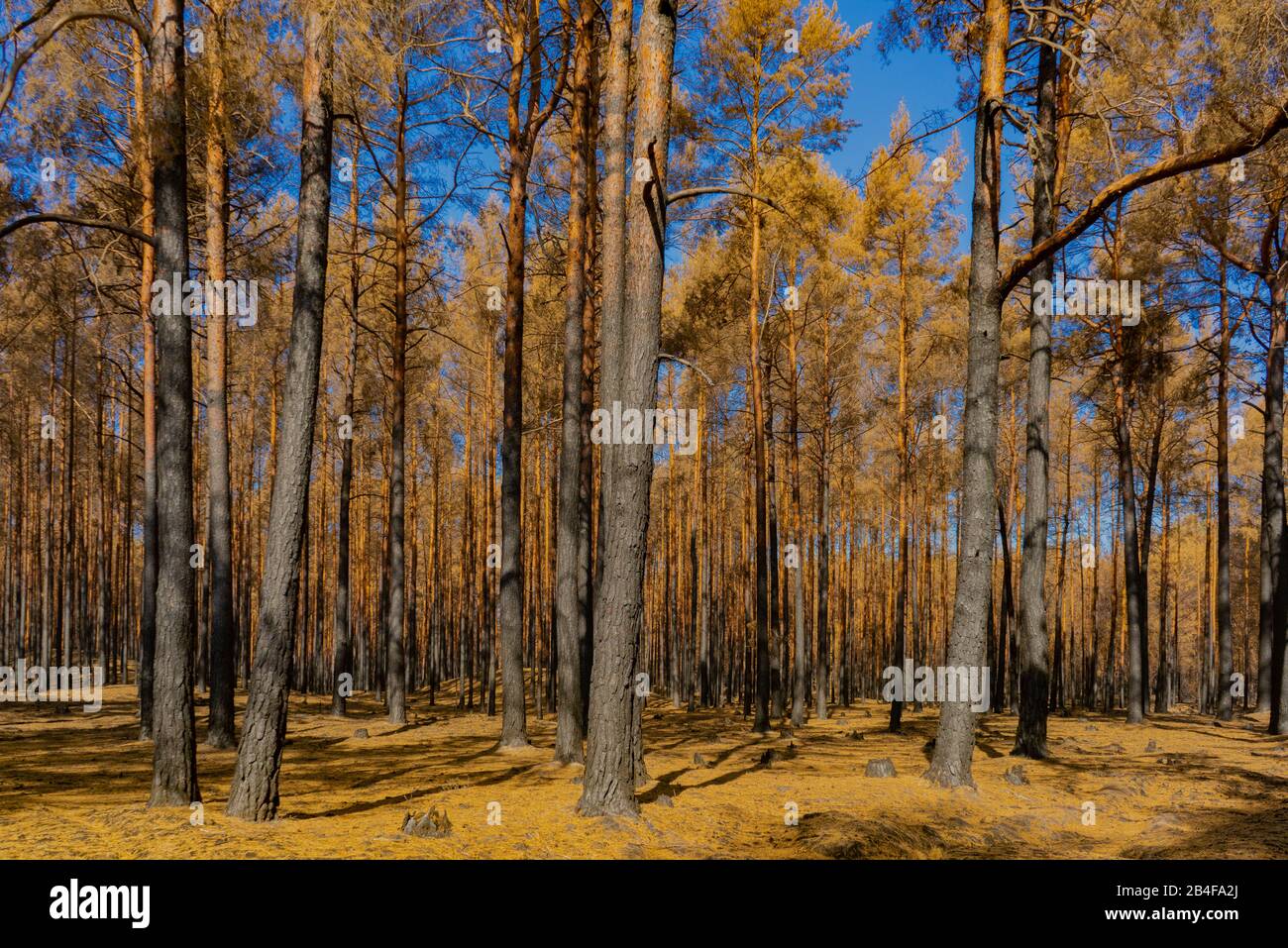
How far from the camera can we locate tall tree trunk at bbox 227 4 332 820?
5.95 m

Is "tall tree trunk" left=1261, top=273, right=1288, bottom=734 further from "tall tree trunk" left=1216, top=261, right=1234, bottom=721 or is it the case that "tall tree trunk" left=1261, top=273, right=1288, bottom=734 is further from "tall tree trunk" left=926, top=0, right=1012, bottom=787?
"tall tree trunk" left=926, top=0, right=1012, bottom=787

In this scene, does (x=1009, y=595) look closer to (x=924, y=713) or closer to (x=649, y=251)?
(x=924, y=713)

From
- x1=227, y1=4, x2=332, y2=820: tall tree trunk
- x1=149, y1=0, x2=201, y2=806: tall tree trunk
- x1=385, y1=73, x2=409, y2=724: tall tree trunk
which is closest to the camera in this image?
x1=227, y1=4, x2=332, y2=820: tall tree trunk

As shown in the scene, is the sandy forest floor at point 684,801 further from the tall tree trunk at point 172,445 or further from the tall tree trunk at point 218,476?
the tall tree trunk at point 218,476

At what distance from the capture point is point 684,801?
7352 mm

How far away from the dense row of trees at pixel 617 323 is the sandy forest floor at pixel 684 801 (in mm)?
543

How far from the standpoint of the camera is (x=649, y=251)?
6.66m

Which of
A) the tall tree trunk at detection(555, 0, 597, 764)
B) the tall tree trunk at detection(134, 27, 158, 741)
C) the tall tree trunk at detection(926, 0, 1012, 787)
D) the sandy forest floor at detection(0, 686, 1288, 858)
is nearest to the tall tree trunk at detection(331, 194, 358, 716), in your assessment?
the sandy forest floor at detection(0, 686, 1288, 858)

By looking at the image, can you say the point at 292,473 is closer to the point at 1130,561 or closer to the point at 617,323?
the point at 617,323

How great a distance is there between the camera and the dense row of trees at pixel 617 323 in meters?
6.55

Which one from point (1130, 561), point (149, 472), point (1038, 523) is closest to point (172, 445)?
point (149, 472)

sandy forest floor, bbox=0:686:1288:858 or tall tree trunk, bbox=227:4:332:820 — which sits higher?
tall tree trunk, bbox=227:4:332:820

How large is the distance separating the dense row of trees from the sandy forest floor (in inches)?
21.4

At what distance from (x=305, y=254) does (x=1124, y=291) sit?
15.7 meters
